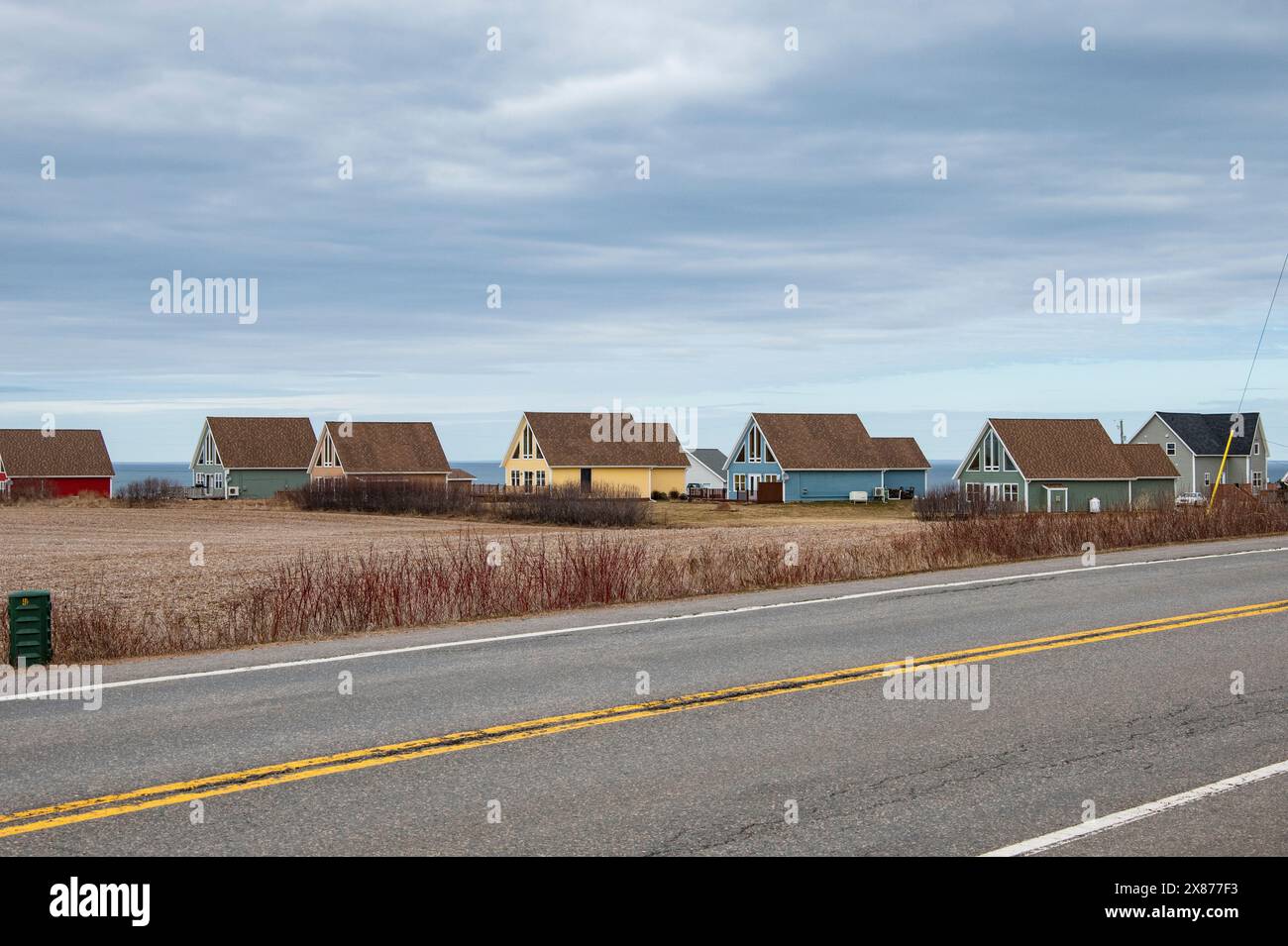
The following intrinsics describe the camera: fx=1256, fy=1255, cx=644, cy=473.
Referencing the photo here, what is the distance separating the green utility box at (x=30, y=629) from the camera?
37.1 ft

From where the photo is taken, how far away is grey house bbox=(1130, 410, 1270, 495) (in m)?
89.2

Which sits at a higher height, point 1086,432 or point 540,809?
point 1086,432

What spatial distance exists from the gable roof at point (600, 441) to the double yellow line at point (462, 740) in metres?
66.9

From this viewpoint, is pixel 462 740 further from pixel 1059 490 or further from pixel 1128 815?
pixel 1059 490

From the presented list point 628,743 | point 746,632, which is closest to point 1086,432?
point 746,632

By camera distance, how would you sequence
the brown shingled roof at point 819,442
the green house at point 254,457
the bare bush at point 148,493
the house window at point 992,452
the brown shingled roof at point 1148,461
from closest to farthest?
the bare bush at point 148,493 → the house window at point 992,452 → the brown shingled roof at point 1148,461 → the brown shingled roof at point 819,442 → the green house at point 254,457

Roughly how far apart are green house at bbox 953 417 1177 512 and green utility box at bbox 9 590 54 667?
58503 mm

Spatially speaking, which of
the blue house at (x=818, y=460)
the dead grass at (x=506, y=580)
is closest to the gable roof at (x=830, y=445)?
the blue house at (x=818, y=460)

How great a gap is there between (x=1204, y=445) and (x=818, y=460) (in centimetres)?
3087

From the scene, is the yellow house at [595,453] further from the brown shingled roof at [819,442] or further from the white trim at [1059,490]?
the white trim at [1059,490]

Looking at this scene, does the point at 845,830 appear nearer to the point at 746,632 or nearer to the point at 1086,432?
the point at 746,632
